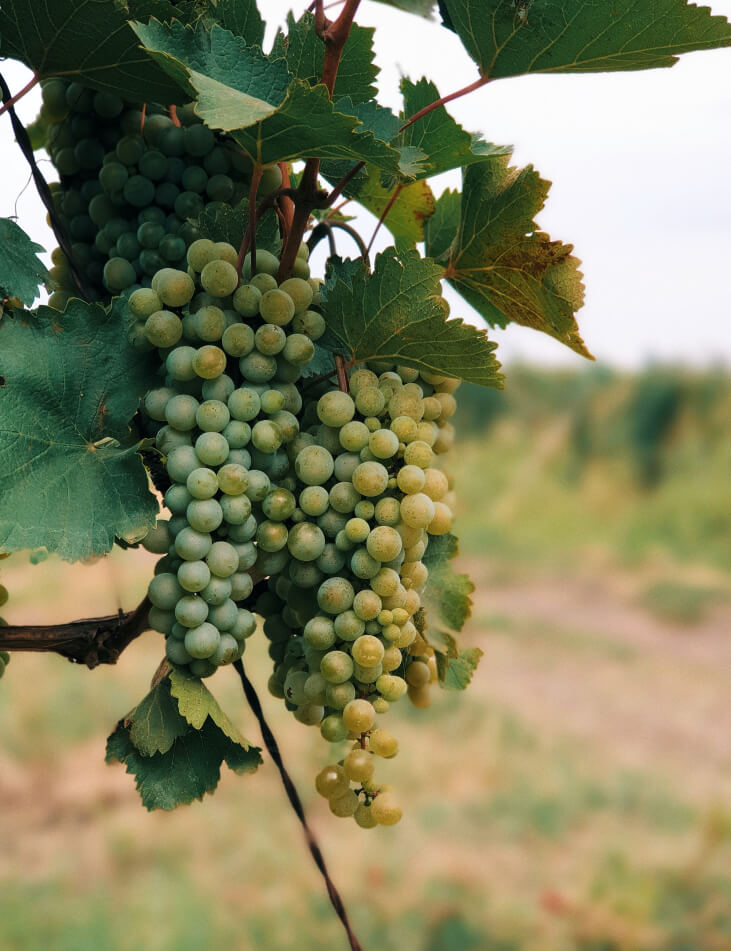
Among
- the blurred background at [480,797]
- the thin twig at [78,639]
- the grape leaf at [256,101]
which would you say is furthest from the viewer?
the blurred background at [480,797]

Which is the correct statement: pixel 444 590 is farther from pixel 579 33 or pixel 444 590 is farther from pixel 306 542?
pixel 579 33

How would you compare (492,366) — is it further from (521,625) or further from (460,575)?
(521,625)

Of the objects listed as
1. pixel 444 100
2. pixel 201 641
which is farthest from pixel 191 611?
pixel 444 100

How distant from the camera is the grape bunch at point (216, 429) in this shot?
0.32 meters

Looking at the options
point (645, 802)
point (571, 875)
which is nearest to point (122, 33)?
point (571, 875)

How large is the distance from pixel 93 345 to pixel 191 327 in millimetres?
47

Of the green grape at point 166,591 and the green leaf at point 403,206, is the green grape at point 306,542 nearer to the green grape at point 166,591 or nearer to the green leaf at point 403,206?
the green grape at point 166,591

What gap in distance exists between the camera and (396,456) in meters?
0.35

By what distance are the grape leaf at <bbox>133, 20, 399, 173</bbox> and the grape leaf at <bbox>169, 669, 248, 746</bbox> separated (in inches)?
7.4

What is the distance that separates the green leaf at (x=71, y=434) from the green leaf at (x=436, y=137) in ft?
0.45

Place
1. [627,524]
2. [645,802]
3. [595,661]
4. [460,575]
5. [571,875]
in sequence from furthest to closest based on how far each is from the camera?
1. [627,524]
2. [595,661]
3. [645,802]
4. [571,875]
5. [460,575]

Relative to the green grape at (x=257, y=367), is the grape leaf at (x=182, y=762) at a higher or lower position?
lower

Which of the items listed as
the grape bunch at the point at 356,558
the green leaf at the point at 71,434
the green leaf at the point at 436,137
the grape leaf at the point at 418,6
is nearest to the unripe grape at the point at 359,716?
the grape bunch at the point at 356,558

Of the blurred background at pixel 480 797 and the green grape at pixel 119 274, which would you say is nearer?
the green grape at pixel 119 274
